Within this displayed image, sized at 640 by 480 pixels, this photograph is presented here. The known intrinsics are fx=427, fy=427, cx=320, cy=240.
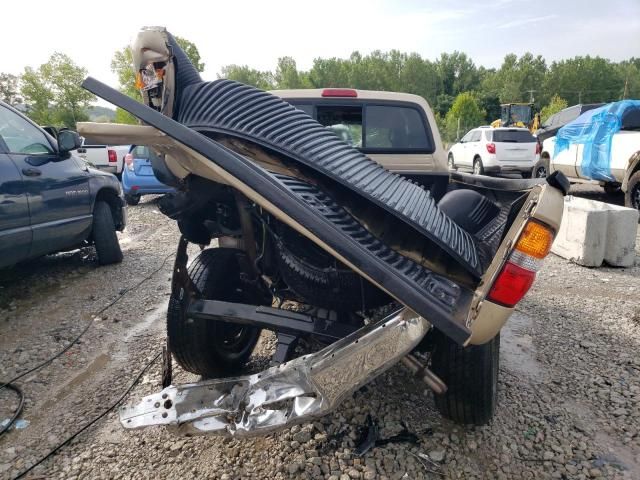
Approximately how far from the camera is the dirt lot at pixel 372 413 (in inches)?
83.4

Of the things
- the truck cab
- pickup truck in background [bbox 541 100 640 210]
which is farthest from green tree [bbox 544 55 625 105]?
the truck cab

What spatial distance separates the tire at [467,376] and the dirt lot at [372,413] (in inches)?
8.6

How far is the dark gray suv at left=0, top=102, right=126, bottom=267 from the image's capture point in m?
3.80

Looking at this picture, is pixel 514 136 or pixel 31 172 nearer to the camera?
pixel 31 172

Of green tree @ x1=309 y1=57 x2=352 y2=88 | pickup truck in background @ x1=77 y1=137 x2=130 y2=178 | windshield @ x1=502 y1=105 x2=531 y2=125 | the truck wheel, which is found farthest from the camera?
green tree @ x1=309 y1=57 x2=352 y2=88

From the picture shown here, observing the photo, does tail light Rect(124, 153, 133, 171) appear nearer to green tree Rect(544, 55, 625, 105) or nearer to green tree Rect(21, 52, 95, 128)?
green tree Rect(21, 52, 95, 128)

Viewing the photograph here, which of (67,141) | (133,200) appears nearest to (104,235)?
(67,141)

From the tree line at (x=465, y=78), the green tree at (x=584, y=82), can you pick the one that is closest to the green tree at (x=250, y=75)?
the tree line at (x=465, y=78)

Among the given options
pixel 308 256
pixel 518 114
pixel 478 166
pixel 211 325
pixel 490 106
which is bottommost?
pixel 478 166

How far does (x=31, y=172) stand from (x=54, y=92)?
5278 centimetres

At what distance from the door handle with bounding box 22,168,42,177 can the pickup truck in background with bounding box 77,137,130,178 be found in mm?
10758

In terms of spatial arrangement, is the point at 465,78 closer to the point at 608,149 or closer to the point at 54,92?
the point at 54,92

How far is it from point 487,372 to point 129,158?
999cm

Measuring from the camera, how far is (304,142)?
1.88 metres
